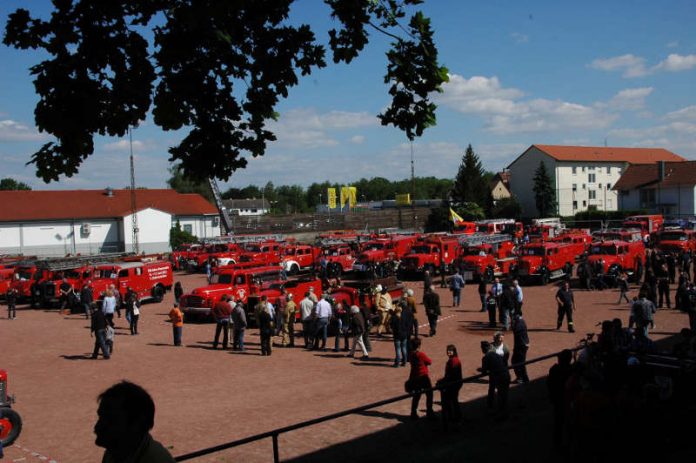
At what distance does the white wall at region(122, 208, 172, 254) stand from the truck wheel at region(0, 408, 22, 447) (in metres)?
52.2

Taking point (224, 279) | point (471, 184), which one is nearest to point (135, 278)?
point (224, 279)

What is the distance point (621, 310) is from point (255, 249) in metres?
26.2

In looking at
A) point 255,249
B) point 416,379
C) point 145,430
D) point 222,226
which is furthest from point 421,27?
point 222,226

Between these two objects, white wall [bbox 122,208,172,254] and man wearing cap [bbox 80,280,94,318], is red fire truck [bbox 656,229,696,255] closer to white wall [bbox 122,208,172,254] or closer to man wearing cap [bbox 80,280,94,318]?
man wearing cap [bbox 80,280,94,318]

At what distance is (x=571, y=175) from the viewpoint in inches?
3504

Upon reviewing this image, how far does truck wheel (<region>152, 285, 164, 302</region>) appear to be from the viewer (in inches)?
1233

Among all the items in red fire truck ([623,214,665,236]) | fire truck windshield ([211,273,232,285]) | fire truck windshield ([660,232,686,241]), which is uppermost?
red fire truck ([623,214,665,236])

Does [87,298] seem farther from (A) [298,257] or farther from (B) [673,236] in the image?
(B) [673,236]

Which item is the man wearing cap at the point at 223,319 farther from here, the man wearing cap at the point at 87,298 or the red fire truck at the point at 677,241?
the red fire truck at the point at 677,241

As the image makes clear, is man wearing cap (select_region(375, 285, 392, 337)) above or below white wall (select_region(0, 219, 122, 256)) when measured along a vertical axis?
below

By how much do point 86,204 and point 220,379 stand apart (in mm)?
54084

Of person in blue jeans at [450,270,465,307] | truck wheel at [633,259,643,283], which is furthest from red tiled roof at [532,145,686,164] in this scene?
person in blue jeans at [450,270,465,307]

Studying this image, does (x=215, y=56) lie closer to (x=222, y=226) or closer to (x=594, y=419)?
(x=594, y=419)

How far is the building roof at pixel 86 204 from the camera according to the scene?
200 feet
